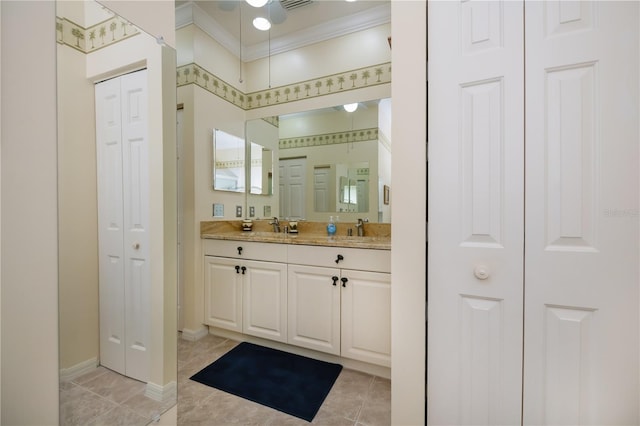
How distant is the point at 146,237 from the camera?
0.95 metres

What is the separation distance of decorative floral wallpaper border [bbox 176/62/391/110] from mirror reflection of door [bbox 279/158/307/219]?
0.65 m

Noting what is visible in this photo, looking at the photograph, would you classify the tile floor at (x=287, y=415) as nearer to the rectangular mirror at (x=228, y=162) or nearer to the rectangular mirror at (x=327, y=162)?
the rectangular mirror at (x=327, y=162)

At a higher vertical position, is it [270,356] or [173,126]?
[173,126]

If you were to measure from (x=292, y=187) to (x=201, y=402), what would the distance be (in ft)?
6.01

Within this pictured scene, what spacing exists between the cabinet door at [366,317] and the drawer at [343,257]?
5 centimetres

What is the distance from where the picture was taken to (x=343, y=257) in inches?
72.5

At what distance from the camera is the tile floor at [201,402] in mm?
771

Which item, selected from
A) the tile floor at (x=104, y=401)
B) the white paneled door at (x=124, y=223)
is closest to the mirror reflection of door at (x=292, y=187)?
the white paneled door at (x=124, y=223)

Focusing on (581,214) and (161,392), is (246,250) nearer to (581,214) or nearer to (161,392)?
(161,392)

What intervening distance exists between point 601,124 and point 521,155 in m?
0.25

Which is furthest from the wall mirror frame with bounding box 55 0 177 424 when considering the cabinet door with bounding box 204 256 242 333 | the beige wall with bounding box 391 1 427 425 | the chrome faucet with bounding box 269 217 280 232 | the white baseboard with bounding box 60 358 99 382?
the chrome faucet with bounding box 269 217 280 232

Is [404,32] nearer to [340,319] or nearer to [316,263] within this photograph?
[316,263]

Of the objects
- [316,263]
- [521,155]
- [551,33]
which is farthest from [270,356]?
[551,33]

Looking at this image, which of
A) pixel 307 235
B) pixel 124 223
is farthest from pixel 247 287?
pixel 124 223
